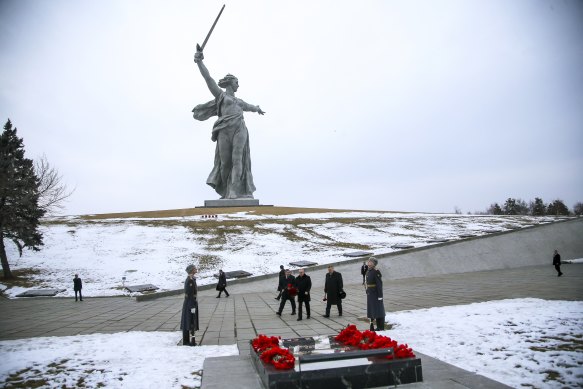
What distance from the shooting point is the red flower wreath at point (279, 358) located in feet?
18.2

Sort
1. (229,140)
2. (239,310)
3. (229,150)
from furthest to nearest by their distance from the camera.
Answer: (229,150) → (229,140) → (239,310)

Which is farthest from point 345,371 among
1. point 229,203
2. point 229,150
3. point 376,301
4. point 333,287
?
point 229,150

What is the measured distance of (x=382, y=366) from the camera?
560 cm

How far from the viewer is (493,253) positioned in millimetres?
24859

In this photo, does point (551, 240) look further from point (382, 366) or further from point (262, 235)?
point (382, 366)

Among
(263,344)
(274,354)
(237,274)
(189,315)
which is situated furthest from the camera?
(237,274)

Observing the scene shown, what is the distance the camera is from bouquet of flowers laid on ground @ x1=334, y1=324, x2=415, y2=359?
229 inches

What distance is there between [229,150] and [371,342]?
Answer: 37.4 metres

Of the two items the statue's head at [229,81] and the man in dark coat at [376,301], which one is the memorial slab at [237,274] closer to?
the man in dark coat at [376,301]

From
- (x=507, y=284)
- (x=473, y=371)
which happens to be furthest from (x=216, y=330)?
(x=507, y=284)

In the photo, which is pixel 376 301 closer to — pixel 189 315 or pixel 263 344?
pixel 263 344

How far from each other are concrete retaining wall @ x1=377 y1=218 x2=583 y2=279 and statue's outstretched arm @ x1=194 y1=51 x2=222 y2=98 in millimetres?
25954

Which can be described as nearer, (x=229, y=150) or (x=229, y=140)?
(x=229, y=140)

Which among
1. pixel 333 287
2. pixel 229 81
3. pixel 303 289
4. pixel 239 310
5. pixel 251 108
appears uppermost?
pixel 229 81
